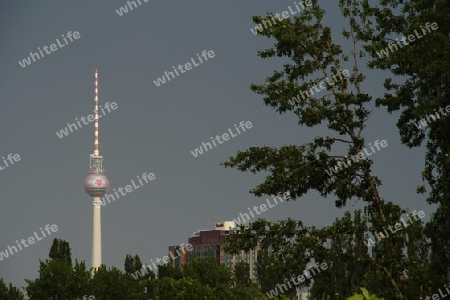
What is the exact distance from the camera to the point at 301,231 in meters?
36.4

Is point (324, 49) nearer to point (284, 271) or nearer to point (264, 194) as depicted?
point (264, 194)

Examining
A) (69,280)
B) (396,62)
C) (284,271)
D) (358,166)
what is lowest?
(284,271)

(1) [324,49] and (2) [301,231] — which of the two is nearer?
(2) [301,231]

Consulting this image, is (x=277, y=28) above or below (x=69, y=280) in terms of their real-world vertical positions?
below

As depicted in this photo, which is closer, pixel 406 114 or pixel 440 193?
pixel 440 193

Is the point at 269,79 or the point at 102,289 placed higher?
the point at 102,289

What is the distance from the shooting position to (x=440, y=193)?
120 feet

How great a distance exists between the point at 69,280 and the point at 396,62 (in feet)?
185

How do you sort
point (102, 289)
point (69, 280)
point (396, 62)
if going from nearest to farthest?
1. point (396, 62)
2. point (69, 280)
3. point (102, 289)

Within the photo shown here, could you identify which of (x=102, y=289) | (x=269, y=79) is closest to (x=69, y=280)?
(x=102, y=289)

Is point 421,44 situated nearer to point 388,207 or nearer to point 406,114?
point 406,114

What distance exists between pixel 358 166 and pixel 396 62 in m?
4.88

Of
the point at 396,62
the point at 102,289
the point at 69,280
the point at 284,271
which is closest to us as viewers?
the point at 284,271

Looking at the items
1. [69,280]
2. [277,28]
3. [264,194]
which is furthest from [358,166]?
[69,280]
